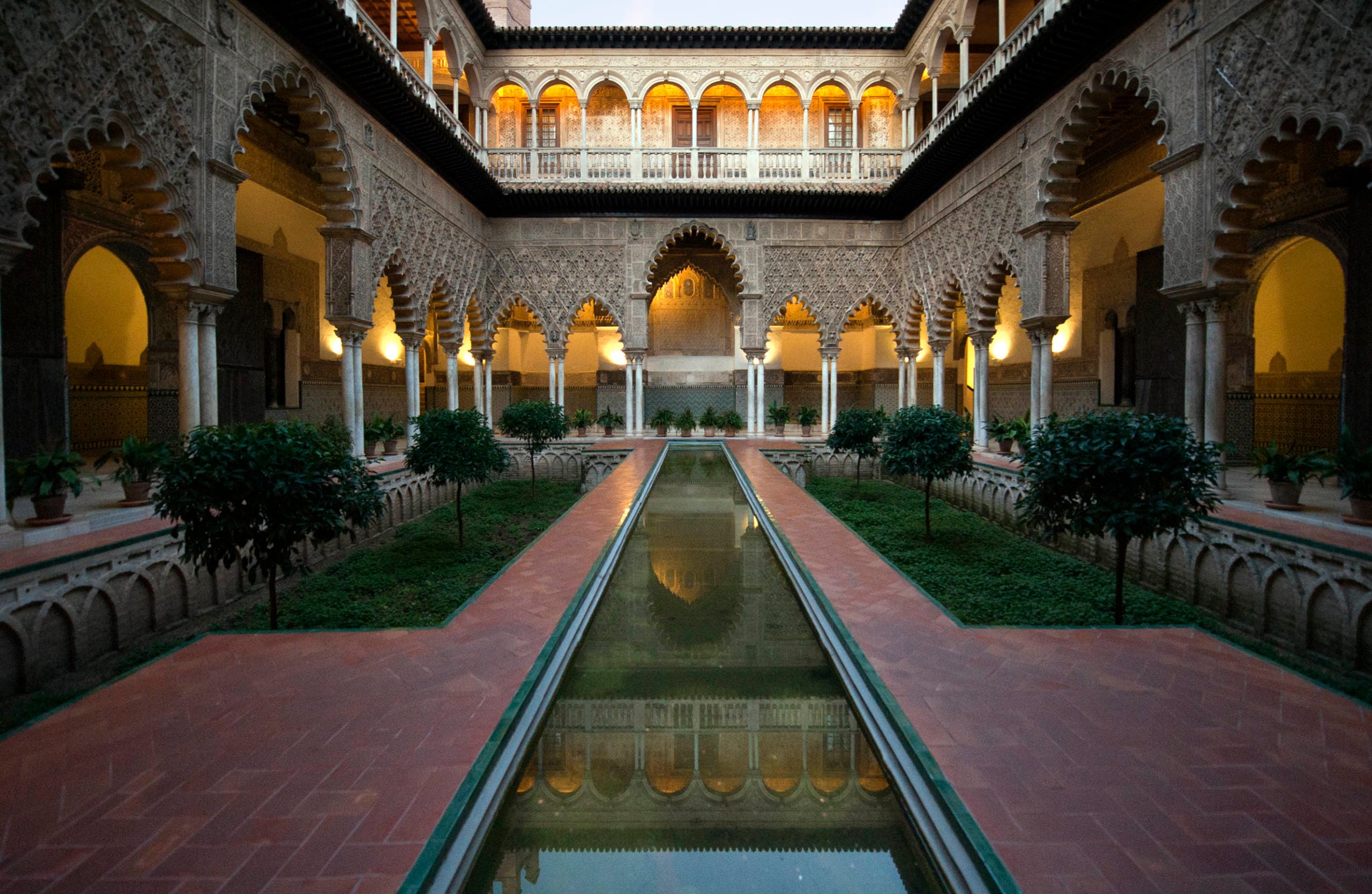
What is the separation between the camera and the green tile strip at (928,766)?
1878mm

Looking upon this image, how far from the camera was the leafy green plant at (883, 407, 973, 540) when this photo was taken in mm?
7660

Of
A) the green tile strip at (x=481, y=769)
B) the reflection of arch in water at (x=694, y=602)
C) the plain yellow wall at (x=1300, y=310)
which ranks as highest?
the plain yellow wall at (x=1300, y=310)

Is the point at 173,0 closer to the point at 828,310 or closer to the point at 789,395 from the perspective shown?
the point at 828,310

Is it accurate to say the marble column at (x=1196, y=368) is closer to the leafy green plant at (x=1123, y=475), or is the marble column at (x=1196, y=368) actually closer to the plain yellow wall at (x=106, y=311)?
the leafy green plant at (x=1123, y=475)

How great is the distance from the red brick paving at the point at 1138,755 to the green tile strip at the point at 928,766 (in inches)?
1.3

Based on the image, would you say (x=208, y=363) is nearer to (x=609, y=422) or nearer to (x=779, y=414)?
(x=609, y=422)

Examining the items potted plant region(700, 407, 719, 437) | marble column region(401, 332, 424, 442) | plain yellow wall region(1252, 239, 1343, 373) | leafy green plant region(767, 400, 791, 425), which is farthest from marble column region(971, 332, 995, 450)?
marble column region(401, 332, 424, 442)

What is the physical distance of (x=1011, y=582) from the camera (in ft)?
19.1

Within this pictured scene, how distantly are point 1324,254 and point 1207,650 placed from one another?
8925 millimetres

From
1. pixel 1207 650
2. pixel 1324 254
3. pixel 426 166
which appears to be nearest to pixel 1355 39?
pixel 1207 650

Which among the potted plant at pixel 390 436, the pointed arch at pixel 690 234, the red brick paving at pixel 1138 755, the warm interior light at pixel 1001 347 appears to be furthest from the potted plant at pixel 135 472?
the warm interior light at pixel 1001 347

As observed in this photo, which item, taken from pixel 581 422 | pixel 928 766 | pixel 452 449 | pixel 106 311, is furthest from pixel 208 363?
pixel 581 422

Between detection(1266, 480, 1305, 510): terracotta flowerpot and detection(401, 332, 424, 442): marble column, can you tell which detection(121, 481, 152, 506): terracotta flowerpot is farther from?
detection(1266, 480, 1305, 510): terracotta flowerpot

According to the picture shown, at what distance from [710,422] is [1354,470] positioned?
1363 centimetres
